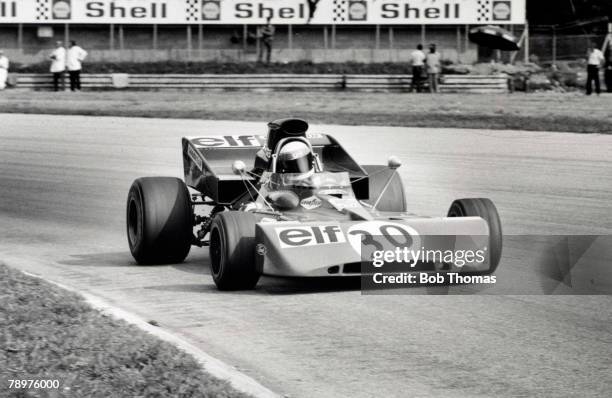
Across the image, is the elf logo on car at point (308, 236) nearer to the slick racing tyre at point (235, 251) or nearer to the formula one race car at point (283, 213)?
the formula one race car at point (283, 213)

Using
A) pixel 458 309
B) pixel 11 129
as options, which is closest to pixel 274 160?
pixel 458 309

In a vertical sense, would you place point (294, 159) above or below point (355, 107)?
above

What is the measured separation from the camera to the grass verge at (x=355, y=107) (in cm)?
2314

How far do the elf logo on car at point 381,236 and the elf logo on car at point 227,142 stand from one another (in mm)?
3126

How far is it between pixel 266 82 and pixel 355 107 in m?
7.71

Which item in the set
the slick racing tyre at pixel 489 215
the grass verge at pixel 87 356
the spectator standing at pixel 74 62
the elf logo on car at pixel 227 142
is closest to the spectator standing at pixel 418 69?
the spectator standing at pixel 74 62

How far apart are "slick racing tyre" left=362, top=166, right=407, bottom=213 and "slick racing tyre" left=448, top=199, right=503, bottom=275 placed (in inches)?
62.8

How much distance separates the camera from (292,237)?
8.61 m

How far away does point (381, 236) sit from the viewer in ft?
28.3

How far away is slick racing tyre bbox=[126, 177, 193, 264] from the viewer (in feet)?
33.7

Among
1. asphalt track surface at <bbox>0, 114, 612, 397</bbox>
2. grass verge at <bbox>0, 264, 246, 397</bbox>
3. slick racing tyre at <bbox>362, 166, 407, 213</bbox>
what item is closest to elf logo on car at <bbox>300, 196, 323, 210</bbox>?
asphalt track surface at <bbox>0, 114, 612, 397</bbox>

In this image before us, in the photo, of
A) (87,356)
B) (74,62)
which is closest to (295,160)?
(87,356)

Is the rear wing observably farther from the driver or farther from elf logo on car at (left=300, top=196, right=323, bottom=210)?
elf logo on car at (left=300, top=196, right=323, bottom=210)

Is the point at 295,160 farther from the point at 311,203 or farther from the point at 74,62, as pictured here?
the point at 74,62
